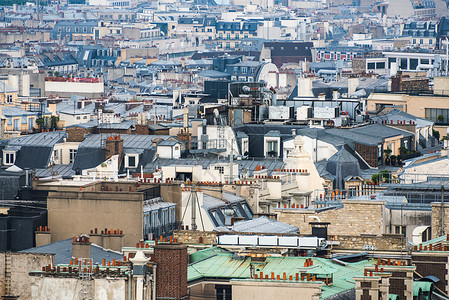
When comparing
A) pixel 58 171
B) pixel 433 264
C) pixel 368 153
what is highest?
pixel 433 264

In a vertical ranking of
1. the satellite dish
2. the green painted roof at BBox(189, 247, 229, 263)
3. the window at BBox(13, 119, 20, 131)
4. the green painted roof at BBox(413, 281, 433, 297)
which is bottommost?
the window at BBox(13, 119, 20, 131)

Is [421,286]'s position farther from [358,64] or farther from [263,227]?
[358,64]

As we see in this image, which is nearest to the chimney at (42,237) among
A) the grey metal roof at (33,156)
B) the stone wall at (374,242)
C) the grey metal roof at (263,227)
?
the grey metal roof at (263,227)

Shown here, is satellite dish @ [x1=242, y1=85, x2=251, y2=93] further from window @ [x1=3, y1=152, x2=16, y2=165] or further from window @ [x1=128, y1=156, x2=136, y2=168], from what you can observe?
window @ [x1=128, y1=156, x2=136, y2=168]

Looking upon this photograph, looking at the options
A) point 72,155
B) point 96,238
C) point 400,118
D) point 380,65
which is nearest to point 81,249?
point 96,238

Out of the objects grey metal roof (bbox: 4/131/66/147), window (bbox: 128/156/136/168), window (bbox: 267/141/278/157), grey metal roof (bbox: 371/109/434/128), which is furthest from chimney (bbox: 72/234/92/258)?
grey metal roof (bbox: 371/109/434/128)

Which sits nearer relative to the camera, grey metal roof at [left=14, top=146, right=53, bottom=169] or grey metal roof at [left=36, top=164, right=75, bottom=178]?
grey metal roof at [left=36, top=164, right=75, bottom=178]
